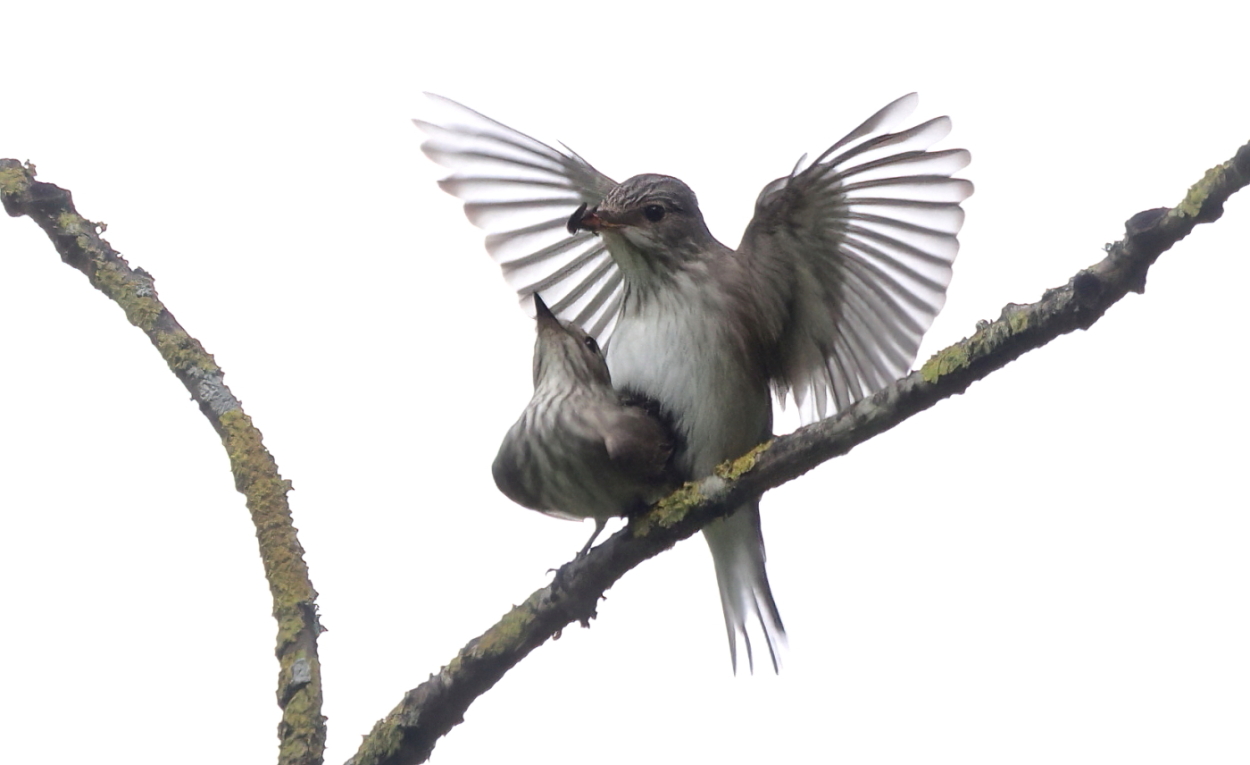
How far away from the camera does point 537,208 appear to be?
6.55m

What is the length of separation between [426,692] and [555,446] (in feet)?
3.30

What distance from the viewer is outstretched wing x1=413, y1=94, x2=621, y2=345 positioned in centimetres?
645

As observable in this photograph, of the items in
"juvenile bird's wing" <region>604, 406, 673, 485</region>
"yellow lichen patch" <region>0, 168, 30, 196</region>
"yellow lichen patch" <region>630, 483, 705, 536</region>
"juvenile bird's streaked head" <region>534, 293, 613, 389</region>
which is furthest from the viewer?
"juvenile bird's streaked head" <region>534, 293, 613, 389</region>

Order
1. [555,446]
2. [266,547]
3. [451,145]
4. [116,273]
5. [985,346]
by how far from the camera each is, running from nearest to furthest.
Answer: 1. [985,346]
2. [266,547]
3. [116,273]
4. [555,446]
5. [451,145]

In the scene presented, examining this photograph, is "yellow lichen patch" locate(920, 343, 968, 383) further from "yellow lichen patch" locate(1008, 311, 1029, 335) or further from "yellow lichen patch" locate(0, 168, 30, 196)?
Result: "yellow lichen patch" locate(0, 168, 30, 196)

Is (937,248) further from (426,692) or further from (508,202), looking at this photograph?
(426,692)

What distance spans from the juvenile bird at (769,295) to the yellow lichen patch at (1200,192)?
6.87ft

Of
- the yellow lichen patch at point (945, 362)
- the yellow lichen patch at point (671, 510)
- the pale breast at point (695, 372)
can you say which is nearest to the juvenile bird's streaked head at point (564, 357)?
the pale breast at point (695, 372)

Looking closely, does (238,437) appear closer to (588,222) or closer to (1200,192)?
(588,222)

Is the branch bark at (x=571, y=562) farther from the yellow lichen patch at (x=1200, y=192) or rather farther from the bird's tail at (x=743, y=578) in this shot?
the bird's tail at (x=743, y=578)

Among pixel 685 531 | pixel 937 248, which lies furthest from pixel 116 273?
pixel 937 248

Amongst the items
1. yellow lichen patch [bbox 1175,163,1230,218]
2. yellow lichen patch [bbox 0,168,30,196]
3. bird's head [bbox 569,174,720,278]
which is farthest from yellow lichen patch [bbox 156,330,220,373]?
yellow lichen patch [bbox 1175,163,1230,218]

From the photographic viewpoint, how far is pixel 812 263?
541 cm

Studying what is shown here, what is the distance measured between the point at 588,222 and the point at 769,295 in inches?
30.6
